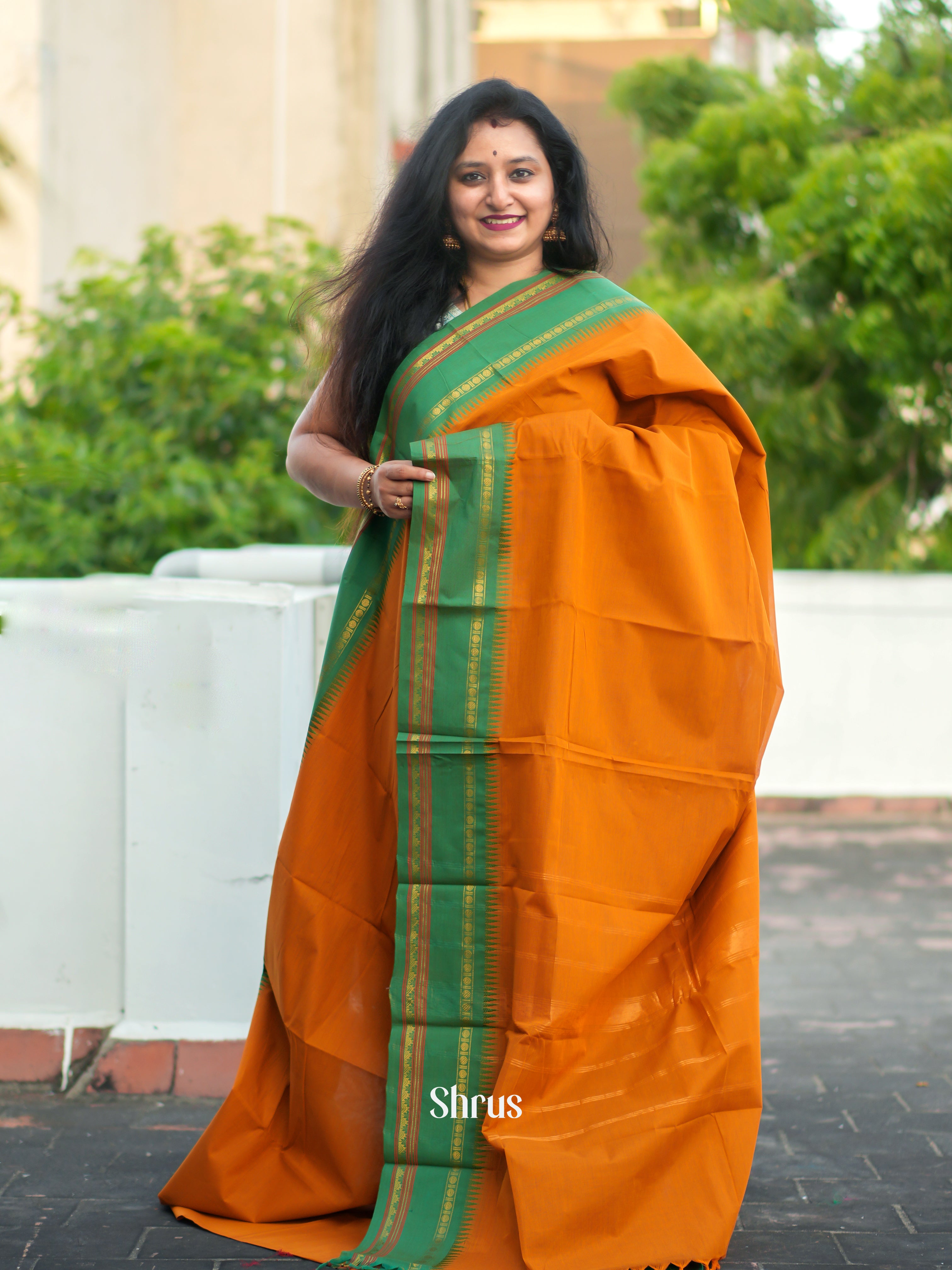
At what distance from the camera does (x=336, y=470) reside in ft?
7.23

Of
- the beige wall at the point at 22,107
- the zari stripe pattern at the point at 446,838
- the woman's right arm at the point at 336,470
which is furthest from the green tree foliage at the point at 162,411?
the zari stripe pattern at the point at 446,838

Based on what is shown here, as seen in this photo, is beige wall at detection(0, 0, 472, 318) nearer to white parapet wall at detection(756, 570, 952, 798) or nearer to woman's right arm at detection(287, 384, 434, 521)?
white parapet wall at detection(756, 570, 952, 798)

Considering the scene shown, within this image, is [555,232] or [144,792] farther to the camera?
[144,792]

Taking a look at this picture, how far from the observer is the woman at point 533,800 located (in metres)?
1.96

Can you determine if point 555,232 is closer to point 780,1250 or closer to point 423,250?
point 423,250

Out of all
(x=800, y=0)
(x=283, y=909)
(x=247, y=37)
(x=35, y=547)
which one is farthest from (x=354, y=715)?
(x=247, y=37)

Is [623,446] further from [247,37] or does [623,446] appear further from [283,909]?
[247,37]

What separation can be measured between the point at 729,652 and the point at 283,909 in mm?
808

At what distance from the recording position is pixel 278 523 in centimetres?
604

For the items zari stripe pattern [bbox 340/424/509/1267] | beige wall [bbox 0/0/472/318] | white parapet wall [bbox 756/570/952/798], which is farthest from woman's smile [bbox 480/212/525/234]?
beige wall [bbox 0/0/472/318]

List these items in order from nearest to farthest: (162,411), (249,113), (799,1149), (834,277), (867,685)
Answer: (799,1149) < (162,411) < (834,277) < (867,685) < (249,113)

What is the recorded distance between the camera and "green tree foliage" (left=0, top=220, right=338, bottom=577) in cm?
552

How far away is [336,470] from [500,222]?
0.46 metres

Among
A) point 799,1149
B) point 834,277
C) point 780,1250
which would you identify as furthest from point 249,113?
point 780,1250
